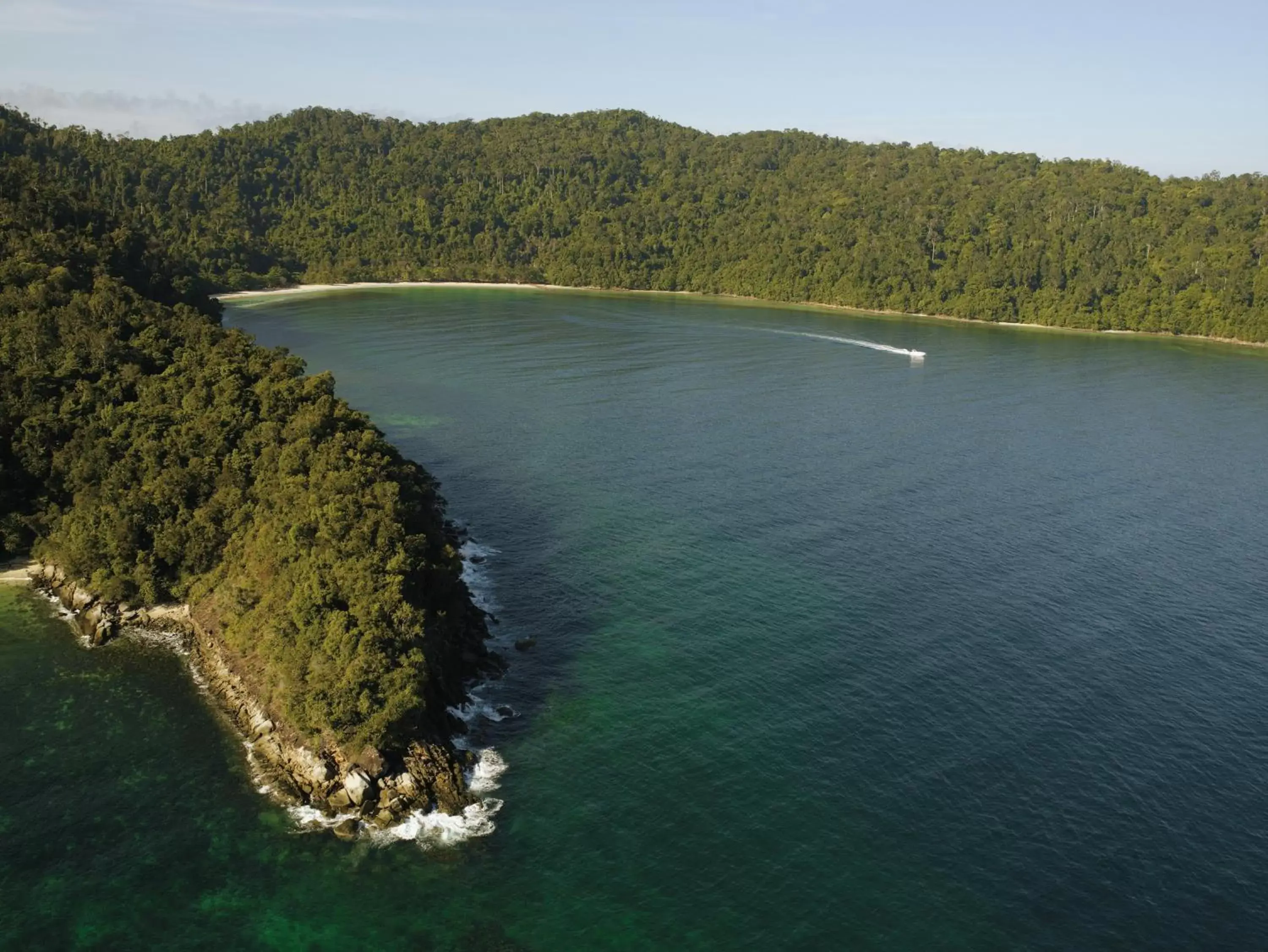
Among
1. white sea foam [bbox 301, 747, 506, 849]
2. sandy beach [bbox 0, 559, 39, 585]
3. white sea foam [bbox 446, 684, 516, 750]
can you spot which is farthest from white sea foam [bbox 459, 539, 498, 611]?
sandy beach [bbox 0, 559, 39, 585]

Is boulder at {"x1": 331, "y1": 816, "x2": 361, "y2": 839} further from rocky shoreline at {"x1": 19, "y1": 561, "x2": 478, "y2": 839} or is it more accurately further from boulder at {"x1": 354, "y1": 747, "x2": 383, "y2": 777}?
boulder at {"x1": 354, "y1": 747, "x2": 383, "y2": 777}

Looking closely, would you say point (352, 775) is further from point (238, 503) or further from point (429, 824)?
point (238, 503)

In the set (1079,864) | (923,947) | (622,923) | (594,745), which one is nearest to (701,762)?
(594,745)

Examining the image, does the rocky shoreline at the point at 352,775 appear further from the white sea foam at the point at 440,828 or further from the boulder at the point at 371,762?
the white sea foam at the point at 440,828

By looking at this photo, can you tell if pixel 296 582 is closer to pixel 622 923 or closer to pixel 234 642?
pixel 234 642

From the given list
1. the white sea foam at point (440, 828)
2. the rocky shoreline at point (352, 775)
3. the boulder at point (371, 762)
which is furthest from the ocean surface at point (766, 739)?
the boulder at point (371, 762)

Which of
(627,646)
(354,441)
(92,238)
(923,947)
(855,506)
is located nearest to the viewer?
(923,947)
